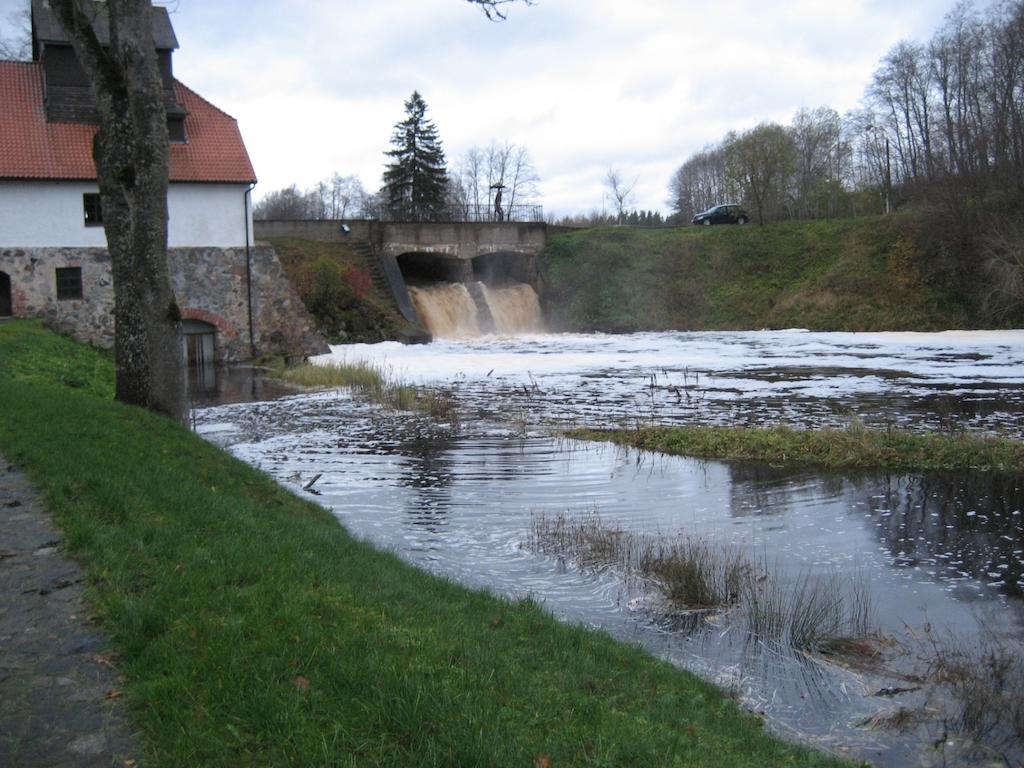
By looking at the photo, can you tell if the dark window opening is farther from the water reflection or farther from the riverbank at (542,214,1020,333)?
the water reflection

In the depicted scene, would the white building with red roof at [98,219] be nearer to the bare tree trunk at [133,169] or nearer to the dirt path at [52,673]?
the bare tree trunk at [133,169]

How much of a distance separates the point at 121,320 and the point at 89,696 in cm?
957

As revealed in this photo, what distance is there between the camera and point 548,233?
2092 inches

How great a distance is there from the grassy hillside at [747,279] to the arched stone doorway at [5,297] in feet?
88.7

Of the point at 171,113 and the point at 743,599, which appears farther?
the point at 171,113

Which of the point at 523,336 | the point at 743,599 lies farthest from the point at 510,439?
the point at 523,336

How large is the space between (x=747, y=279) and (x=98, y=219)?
3265 cm

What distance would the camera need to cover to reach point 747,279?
1975 inches

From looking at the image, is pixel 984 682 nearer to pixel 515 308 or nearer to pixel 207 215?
pixel 207 215

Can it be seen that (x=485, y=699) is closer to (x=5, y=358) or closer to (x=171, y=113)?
(x=5, y=358)

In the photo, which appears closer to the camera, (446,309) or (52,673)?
(52,673)

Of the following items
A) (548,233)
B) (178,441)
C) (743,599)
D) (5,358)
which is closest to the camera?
(743,599)

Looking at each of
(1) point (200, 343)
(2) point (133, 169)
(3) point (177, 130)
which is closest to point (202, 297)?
(1) point (200, 343)

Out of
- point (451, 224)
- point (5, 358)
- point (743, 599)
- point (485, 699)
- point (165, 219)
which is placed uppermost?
point (451, 224)
